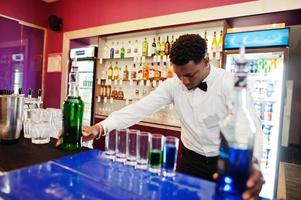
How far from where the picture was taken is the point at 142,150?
102 cm

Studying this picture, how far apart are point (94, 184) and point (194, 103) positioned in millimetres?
1045

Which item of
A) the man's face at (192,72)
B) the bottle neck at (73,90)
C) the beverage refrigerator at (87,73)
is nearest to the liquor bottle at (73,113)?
the bottle neck at (73,90)

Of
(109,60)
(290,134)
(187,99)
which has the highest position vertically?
(109,60)

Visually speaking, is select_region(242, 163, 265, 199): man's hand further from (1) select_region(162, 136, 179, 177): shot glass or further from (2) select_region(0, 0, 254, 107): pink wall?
(2) select_region(0, 0, 254, 107): pink wall

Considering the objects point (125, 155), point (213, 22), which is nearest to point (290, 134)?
point (213, 22)

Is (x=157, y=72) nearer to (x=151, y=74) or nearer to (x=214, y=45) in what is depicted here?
(x=151, y=74)

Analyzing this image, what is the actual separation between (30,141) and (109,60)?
132 inches

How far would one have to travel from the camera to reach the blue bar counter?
2.54 ft

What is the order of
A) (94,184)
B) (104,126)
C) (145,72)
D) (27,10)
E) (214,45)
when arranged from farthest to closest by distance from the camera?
(27,10), (145,72), (214,45), (104,126), (94,184)

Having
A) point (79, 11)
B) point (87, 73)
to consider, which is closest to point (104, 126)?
point (87, 73)

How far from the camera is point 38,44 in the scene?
5.35 metres

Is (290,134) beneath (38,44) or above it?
beneath

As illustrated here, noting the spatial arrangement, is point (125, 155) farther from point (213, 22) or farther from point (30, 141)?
point (213, 22)

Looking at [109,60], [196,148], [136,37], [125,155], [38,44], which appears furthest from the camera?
[38,44]
